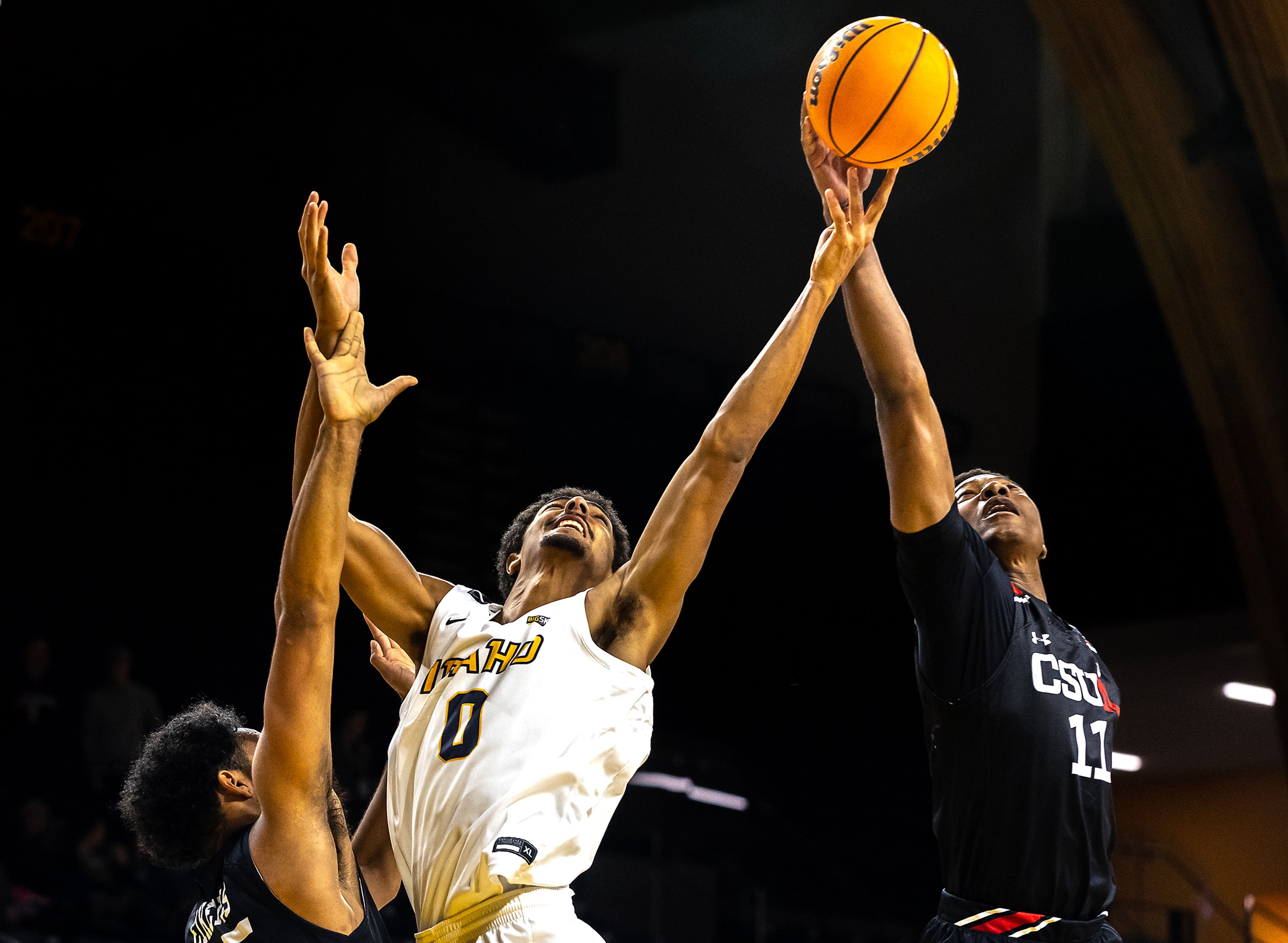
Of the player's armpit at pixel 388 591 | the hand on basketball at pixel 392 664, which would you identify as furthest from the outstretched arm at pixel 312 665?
the hand on basketball at pixel 392 664

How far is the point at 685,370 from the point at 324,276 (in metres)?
10.8

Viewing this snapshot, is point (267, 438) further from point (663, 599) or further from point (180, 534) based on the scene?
point (663, 599)

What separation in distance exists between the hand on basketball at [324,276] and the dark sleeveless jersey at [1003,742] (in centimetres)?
150

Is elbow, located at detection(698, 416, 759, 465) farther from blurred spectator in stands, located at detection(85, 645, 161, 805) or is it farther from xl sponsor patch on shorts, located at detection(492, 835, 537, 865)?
blurred spectator in stands, located at detection(85, 645, 161, 805)

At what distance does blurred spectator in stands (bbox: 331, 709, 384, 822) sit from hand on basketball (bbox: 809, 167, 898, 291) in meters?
7.48

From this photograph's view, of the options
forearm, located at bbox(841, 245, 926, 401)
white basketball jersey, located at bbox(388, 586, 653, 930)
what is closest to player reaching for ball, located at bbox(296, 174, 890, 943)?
white basketball jersey, located at bbox(388, 586, 653, 930)

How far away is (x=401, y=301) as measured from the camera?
1261 centimetres

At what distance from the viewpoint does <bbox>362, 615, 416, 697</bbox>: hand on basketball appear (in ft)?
A: 12.9

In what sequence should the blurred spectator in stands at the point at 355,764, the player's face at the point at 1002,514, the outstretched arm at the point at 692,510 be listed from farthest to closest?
the blurred spectator in stands at the point at 355,764, the player's face at the point at 1002,514, the outstretched arm at the point at 692,510

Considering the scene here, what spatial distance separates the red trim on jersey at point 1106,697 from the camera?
138 inches

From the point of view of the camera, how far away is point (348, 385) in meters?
2.89

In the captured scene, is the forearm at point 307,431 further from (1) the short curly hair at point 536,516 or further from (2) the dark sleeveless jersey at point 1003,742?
(2) the dark sleeveless jersey at point 1003,742

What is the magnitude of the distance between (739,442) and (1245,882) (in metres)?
13.5

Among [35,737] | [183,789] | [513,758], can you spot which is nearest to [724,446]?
[513,758]
